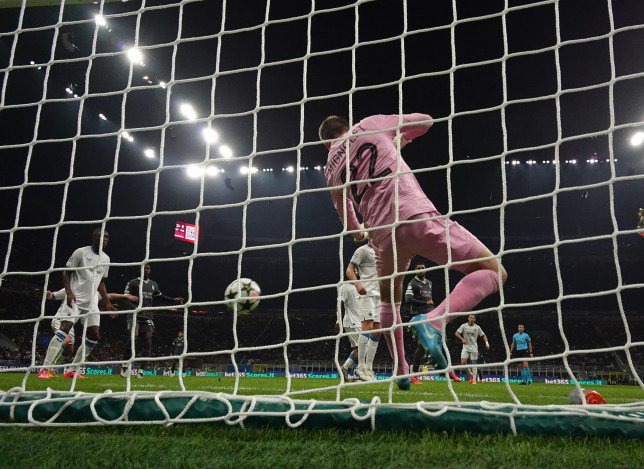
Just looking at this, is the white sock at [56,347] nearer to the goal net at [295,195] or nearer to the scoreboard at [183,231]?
the goal net at [295,195]

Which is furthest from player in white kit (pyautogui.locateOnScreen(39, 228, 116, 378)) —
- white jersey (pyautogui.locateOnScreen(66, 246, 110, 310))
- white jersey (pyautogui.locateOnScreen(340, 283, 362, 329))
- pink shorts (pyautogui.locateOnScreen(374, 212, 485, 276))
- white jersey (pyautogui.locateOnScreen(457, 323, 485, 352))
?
white jersey (pyautogui.locateOnScreen(457, 323, 485, 352))

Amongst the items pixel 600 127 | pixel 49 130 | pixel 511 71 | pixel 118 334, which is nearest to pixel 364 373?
pixel 511 71

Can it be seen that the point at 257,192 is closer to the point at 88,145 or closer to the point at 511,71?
the point at 88,145

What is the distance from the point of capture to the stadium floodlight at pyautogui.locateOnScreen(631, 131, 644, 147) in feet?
59.6

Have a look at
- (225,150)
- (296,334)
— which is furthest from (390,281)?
(296,334)

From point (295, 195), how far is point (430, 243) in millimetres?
888

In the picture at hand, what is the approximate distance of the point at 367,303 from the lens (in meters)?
6.62

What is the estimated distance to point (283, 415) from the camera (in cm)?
189

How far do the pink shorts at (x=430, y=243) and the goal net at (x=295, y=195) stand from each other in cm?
10

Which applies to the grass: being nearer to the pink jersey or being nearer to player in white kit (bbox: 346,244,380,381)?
the pink jersey

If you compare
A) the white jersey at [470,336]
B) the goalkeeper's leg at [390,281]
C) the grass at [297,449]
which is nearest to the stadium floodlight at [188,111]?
the white jersey at [470,336]

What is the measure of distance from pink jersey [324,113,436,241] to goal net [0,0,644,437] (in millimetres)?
83

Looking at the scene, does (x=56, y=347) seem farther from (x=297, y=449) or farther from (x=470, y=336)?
(x=470, y=336)

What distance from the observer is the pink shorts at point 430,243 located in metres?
2.72
